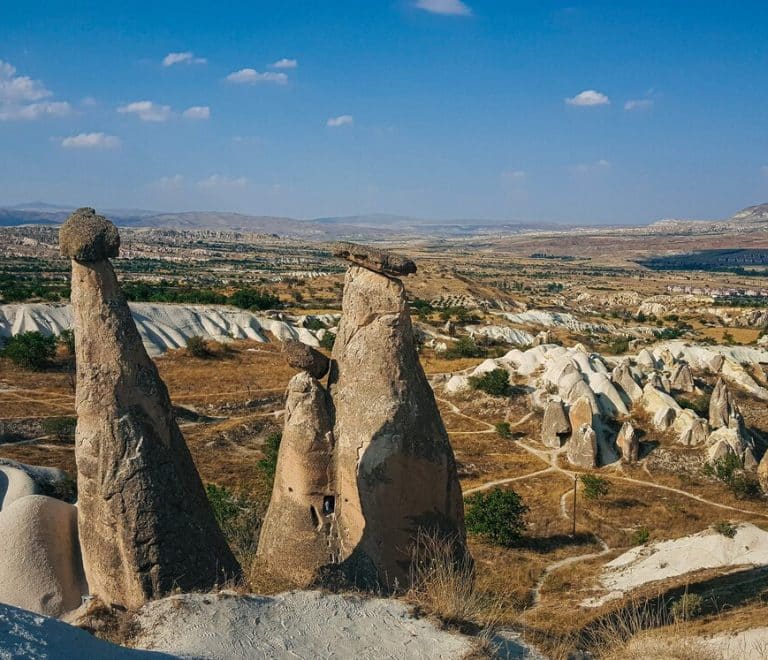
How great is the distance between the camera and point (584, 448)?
79.0 feet

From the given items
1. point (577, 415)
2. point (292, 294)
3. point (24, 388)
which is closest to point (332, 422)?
point (577, 415)

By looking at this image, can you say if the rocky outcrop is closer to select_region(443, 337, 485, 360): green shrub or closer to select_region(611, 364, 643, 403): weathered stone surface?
select_region(611, 364, 643, 403): weathered stone surface

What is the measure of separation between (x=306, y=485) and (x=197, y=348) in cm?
3318

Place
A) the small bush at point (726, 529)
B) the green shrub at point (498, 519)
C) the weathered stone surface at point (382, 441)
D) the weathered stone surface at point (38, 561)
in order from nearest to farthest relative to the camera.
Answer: the weathered stone surface at point (38, 561) → the weathered stone surface at point (382, 441) → the small bush at point (726, 529) → the green shrub at point (498, 519)

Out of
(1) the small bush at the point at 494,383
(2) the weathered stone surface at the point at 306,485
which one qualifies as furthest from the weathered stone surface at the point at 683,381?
(2) the weathered stone surface at the point at 306,485

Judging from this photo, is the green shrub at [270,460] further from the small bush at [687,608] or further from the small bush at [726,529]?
the small bush at [687,608]

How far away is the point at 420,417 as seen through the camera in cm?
845

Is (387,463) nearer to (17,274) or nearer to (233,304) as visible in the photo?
(233,304)

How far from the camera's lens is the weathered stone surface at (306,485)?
8.47 m

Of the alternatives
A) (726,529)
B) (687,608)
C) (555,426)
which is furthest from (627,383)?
(687,608)

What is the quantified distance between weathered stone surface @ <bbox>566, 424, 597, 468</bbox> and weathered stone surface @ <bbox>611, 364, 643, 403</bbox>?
3939mm

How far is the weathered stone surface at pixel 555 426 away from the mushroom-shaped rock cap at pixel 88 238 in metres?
21.3

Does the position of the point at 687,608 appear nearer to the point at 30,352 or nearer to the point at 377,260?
the point at 377,260

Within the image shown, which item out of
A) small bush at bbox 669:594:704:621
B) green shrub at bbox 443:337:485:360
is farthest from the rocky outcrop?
green shrub at bbox 443:337:485:360
